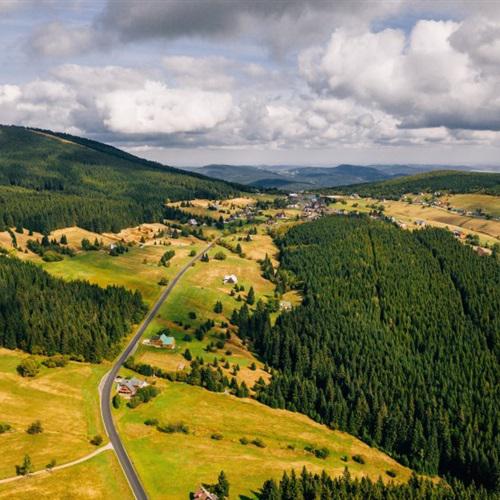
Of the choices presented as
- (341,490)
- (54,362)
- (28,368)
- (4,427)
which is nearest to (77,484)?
(4,427)

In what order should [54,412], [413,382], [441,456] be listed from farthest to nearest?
[413,382]
[441,456]
[54,412]

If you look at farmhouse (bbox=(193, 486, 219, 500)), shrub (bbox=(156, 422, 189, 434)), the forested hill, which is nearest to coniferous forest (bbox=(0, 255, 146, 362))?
shrub (bbox=(156, 422, 189, 434))

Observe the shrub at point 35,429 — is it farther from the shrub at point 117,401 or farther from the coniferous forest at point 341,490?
the coniferous forest at point 341,490

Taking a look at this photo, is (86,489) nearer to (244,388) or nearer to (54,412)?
(54,412)

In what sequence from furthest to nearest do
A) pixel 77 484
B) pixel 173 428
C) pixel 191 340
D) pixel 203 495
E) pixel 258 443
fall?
pixel 191 340 < pixel 258 443 < pixel 173 428 < pixel 77 484 < pixel 203 495

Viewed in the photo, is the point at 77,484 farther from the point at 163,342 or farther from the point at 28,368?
the point at 163,342

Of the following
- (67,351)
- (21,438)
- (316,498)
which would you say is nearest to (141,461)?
(21,438)
